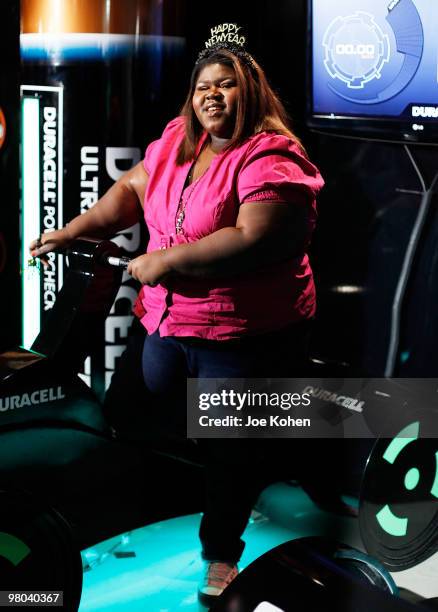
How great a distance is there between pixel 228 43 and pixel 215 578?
1.44 metres

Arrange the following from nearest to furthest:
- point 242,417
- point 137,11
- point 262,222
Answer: point 262,222 < point 242,417 < point 137,11

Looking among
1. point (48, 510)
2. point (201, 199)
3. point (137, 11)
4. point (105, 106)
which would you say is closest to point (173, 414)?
point (48, 510)

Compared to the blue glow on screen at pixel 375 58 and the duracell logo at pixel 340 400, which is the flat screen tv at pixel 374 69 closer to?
the blue glow on screen at pixel 375 58

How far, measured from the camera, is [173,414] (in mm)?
2703

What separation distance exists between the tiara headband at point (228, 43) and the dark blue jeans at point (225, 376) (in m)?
0.71

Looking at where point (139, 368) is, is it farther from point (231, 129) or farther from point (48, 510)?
point (231, 129)

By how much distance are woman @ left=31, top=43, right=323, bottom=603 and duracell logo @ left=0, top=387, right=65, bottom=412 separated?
0.29 metres

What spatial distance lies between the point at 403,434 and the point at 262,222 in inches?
33.2

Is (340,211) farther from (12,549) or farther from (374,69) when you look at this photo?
(12,549)

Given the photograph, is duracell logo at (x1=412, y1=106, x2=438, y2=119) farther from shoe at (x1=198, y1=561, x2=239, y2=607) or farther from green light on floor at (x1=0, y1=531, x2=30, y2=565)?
green light on floor at (x1=0, y1=531, x2=30, y2=565)

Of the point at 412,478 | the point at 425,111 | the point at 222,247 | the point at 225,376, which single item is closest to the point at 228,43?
the point at 222,247

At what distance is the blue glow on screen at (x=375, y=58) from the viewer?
2.75 m

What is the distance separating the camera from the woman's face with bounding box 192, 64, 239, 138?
2.40 meters

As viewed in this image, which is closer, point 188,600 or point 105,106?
point 188,600
